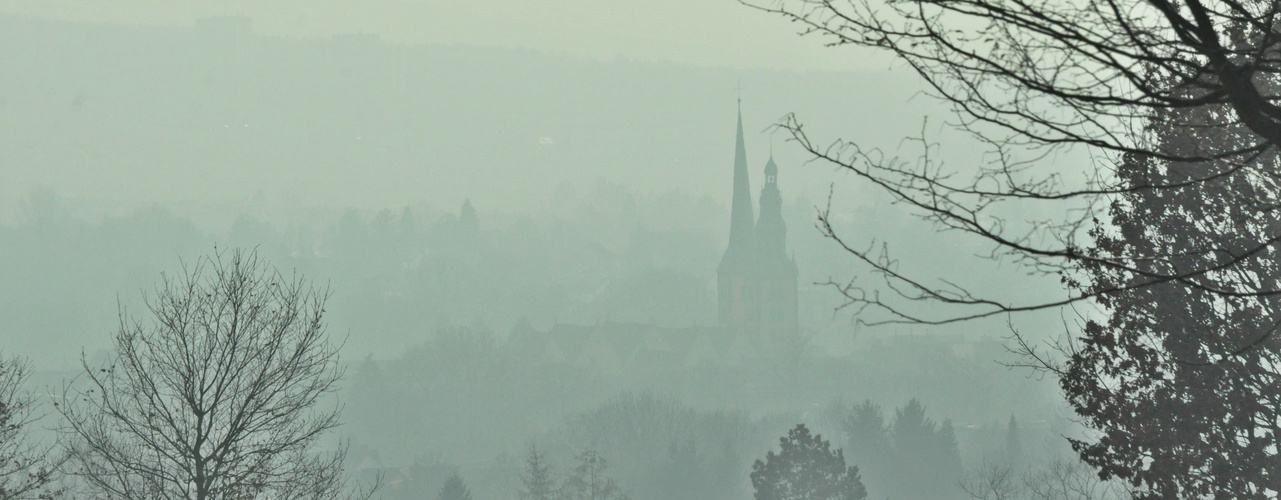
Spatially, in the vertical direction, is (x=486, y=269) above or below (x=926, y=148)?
above

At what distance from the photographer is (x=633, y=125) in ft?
593

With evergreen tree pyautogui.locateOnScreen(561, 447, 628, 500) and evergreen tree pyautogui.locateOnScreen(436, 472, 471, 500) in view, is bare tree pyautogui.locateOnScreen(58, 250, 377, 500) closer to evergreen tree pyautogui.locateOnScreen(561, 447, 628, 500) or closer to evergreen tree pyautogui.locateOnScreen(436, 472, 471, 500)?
evergreen tree pyautogui.locateOnScreen(436, 472, 471, 500)

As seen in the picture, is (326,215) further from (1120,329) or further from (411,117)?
(1120,329)

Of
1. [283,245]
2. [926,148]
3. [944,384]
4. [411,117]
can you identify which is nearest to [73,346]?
[283,245]

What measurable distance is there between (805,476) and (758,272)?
2916 inches

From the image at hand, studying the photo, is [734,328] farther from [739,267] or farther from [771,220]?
[771,220]

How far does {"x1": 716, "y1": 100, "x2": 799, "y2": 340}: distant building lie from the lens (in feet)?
335

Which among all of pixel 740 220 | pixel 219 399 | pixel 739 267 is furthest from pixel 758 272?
pixel 219 399

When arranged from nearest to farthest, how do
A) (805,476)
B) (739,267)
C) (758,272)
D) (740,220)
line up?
(805,476), (758,272), (740,220), (739,267)

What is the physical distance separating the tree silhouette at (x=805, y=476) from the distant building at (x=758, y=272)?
232ft

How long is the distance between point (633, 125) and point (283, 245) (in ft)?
200

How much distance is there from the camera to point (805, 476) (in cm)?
3048

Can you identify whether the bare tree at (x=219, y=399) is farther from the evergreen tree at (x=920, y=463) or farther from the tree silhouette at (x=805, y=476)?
the evergreen tree at (x=920, y=463)

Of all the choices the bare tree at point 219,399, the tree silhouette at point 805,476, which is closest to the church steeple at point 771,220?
the tree silhouette at point 805,476
